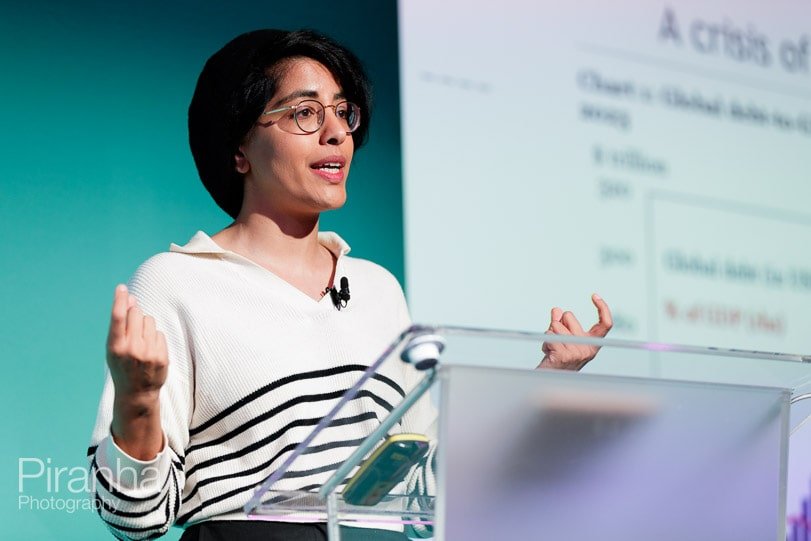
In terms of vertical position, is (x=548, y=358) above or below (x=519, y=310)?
below

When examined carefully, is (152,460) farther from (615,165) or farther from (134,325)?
(615,165)

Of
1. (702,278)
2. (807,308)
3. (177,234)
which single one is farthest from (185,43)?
(807,308)

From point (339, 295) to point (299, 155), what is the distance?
0.68 ft

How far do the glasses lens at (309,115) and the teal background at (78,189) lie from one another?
91 centimetres

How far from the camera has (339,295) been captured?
163cm

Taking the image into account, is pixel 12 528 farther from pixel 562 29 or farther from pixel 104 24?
pixel 562 29

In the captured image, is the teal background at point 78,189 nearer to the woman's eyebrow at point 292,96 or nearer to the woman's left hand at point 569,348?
the woman's eyebrow at point 292,96

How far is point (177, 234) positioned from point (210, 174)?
81cm

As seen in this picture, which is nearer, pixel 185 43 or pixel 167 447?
pixel 167 447

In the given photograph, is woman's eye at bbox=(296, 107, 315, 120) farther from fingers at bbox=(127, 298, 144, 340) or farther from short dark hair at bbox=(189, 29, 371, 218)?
fingers at bbox=(127, 298, 144, 340)

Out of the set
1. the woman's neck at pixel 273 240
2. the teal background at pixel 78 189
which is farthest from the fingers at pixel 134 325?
the teal background at pixel 78 189

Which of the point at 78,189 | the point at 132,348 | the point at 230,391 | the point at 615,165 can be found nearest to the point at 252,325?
the point at 230,391

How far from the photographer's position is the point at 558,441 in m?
1.02

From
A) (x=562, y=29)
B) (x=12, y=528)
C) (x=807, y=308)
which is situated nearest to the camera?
(x=12, y=528)
